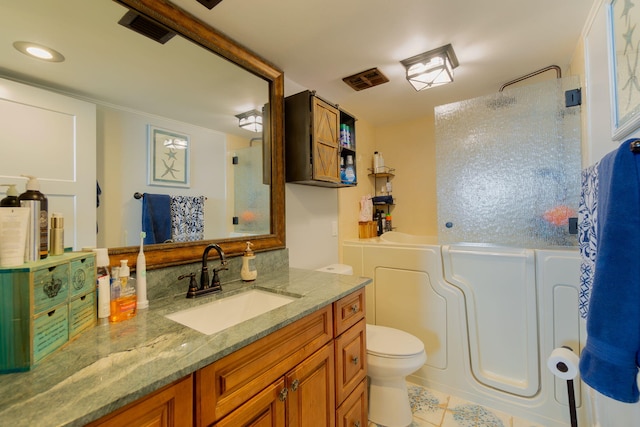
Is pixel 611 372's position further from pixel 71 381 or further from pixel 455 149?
pixel 455 149

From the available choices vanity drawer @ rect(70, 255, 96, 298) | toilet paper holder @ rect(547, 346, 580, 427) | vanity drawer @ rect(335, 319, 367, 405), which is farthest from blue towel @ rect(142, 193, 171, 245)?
toilet paper holder @ rect(547, 346, 580, 427)

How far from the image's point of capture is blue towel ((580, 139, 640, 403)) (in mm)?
667

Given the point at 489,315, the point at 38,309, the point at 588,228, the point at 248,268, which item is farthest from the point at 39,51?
the point at 489,315

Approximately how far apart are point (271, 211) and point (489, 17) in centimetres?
153

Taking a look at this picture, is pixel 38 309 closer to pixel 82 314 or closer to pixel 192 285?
pixel 82 314

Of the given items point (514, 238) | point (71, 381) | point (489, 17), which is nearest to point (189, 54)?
point (71, 381)

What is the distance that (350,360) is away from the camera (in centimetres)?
130

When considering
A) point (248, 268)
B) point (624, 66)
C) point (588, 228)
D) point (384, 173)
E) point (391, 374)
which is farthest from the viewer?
point (384, 173)

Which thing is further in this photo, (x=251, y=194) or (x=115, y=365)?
(x=251, y=194)

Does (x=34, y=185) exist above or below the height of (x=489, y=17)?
below

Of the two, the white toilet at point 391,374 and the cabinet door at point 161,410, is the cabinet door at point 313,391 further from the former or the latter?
the white toilet at point 391,374

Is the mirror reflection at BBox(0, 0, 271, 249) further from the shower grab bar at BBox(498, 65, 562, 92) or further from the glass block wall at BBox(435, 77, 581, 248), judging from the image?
the shower grab bar at BBox(498, 65, 562, 92)

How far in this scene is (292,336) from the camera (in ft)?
3.22

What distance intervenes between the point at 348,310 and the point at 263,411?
0.57 meters
